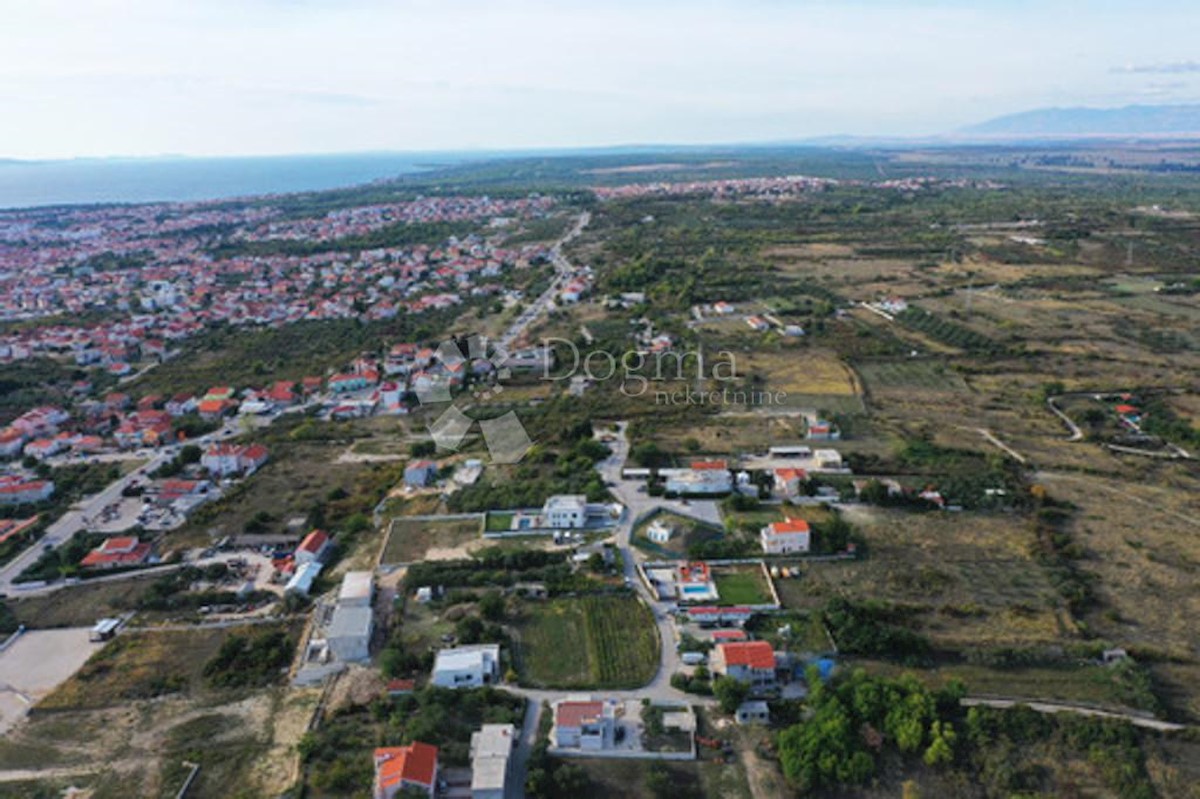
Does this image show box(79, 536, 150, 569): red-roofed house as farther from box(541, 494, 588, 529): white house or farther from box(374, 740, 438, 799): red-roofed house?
box(374, 740, 438, 799): red-roofed house

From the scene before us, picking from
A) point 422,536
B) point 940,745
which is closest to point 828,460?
point 940,745

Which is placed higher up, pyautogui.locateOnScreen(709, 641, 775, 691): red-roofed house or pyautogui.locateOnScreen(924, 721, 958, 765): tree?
pyautogui.locateOnScreen(709, 641, 775, 691): red-roofed house

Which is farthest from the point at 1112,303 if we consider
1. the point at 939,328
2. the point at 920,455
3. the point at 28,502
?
the point at 28,502

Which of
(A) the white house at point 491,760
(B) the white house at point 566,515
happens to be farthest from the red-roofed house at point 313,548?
(A) the white house at point 491,760

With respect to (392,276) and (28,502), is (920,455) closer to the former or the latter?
→ (28,502)

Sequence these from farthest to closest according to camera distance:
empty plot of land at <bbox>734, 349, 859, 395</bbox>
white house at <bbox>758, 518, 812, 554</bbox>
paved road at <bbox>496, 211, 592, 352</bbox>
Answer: paved road at <bbox>496, 211, 592, 352</bbox> → empty plot of land at <bbox>734, 349, 859, 395</bbox> → white house at <bbox>758, 518, 812, 554</bbox>

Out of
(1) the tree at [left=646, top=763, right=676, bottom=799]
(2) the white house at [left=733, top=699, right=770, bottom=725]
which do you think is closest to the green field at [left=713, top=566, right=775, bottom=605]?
(2) the white house at [left=733, top=699, right=770, bottom=725]
